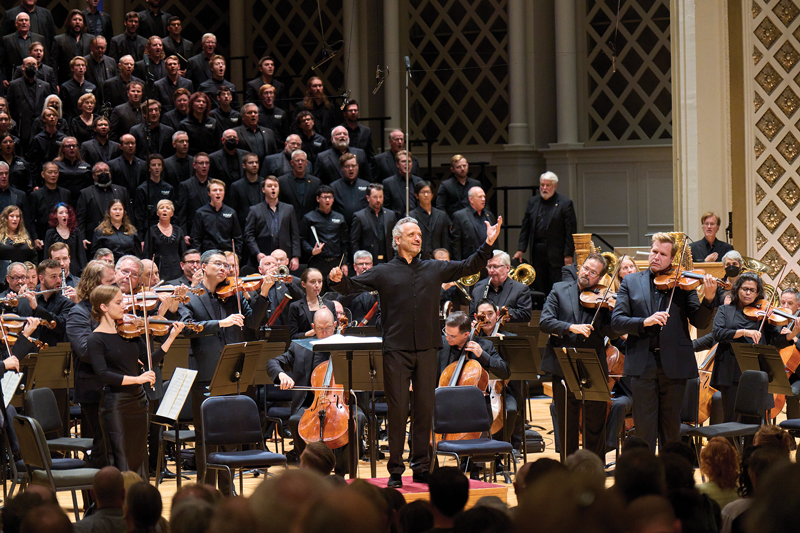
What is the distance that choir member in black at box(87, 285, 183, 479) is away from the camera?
5262 millimetres

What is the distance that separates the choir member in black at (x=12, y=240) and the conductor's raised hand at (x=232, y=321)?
271 centimetres

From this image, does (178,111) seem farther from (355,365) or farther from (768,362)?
(768,362)

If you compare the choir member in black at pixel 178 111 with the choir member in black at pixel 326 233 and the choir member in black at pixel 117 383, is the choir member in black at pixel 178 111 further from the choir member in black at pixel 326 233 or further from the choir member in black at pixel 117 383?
the choir member in black at pixel 117 383

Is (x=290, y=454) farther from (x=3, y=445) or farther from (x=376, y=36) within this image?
(x=376, y=36)

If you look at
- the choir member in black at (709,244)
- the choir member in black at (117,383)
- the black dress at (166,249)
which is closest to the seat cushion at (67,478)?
the choir member in black at (117,383)

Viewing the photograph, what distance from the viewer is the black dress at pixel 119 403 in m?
5.26

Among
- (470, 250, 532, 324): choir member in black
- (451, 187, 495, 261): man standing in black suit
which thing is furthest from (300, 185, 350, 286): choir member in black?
(470, 250, 532, 324): choir member in black

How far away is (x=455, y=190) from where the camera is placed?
10.1 meters

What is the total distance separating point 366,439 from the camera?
730 centimetres

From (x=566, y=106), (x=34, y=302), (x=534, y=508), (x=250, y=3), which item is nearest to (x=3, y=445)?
(x=34, y=302)

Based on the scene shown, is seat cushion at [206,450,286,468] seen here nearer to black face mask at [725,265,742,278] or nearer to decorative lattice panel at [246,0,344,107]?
black face mask at [725,265,742,278]

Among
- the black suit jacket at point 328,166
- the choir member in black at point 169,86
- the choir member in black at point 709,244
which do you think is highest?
the choir member in black at point 169,86

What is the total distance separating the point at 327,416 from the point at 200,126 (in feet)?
15.7

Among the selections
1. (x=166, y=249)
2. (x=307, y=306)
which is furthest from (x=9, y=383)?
(x=166, y=249)
